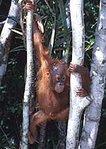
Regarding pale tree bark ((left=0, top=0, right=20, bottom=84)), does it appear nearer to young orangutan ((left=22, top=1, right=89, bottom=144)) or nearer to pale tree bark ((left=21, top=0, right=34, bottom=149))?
young orangutan ((left=22, top=1, right=89, bottom=144))

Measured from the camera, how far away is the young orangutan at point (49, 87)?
2318 millimetres

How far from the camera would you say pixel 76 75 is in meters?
2.06

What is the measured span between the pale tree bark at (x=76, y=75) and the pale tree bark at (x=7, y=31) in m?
0.59

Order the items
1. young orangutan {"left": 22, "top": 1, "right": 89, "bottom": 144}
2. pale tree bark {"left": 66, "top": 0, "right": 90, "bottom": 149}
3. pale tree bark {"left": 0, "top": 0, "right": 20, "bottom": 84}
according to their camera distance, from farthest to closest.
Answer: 1. pale tree bark {"left": 0, "top": 0, "right": 20, "bottom": 84}
2. young orangutan {"left": 22, "top": 1, "right": 89, "bottom": 144}
3. pale tree bark {"left": 66, "top": 0, "right": 90, "bottom": 149}

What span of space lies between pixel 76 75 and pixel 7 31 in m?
0.68

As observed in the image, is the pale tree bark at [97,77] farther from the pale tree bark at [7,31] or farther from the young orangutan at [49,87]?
the pale tree bark at [7,31]

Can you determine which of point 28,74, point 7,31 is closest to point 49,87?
point 28,74

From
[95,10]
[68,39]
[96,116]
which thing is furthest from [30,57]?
[95,10]

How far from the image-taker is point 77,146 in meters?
2.19

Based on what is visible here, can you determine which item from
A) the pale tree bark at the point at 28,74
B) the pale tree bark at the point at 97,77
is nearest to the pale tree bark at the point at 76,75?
the pale tree bark at the point at 97,77

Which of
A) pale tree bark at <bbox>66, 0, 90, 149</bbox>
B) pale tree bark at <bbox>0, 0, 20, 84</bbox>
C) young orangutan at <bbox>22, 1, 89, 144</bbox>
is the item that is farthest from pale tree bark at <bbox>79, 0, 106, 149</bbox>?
pale tree bark at <bbox>0, 0, 20, 84</bbox>

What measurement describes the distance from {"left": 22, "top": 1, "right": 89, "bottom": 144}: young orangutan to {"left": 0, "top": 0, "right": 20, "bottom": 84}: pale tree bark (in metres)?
0.27

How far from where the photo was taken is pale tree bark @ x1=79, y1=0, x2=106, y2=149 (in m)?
2.06

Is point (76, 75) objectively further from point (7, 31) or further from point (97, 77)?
point (7, 31)
